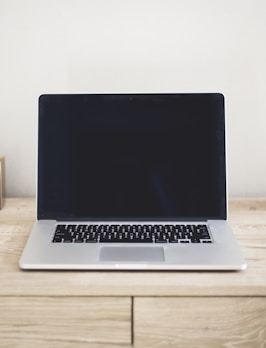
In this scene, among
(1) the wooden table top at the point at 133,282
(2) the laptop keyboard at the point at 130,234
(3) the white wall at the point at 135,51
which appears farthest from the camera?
(3) the white wall at the point at 135,51

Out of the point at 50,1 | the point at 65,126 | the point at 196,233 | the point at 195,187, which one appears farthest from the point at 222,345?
the point at 50,1

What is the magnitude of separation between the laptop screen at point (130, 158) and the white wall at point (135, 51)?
0.17 meters

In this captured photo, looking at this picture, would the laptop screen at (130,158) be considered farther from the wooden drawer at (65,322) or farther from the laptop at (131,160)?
the wooden drawer at (65,322)

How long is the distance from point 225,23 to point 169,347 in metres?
0.81

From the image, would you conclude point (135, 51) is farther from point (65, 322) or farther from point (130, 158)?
point (65, 322)

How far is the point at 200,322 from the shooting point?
850 millimetres

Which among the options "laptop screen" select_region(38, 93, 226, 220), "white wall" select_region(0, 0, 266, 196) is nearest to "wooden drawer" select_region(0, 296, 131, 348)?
"laptop screen" select_region(38, 93, 226, 220)

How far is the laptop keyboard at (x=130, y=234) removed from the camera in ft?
3.27

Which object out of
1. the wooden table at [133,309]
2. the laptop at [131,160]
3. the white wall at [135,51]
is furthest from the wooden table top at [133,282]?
the white wall at [135,51]

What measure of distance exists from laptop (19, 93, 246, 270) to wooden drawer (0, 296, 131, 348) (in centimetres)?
27

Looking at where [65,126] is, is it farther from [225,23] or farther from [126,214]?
[225,23]

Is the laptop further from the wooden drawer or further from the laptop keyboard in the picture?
the wooden drawer

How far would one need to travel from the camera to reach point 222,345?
2.82 feet

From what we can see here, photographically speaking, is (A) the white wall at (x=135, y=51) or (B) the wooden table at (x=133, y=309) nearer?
(B) the wooden table at (x=133, y=309)
